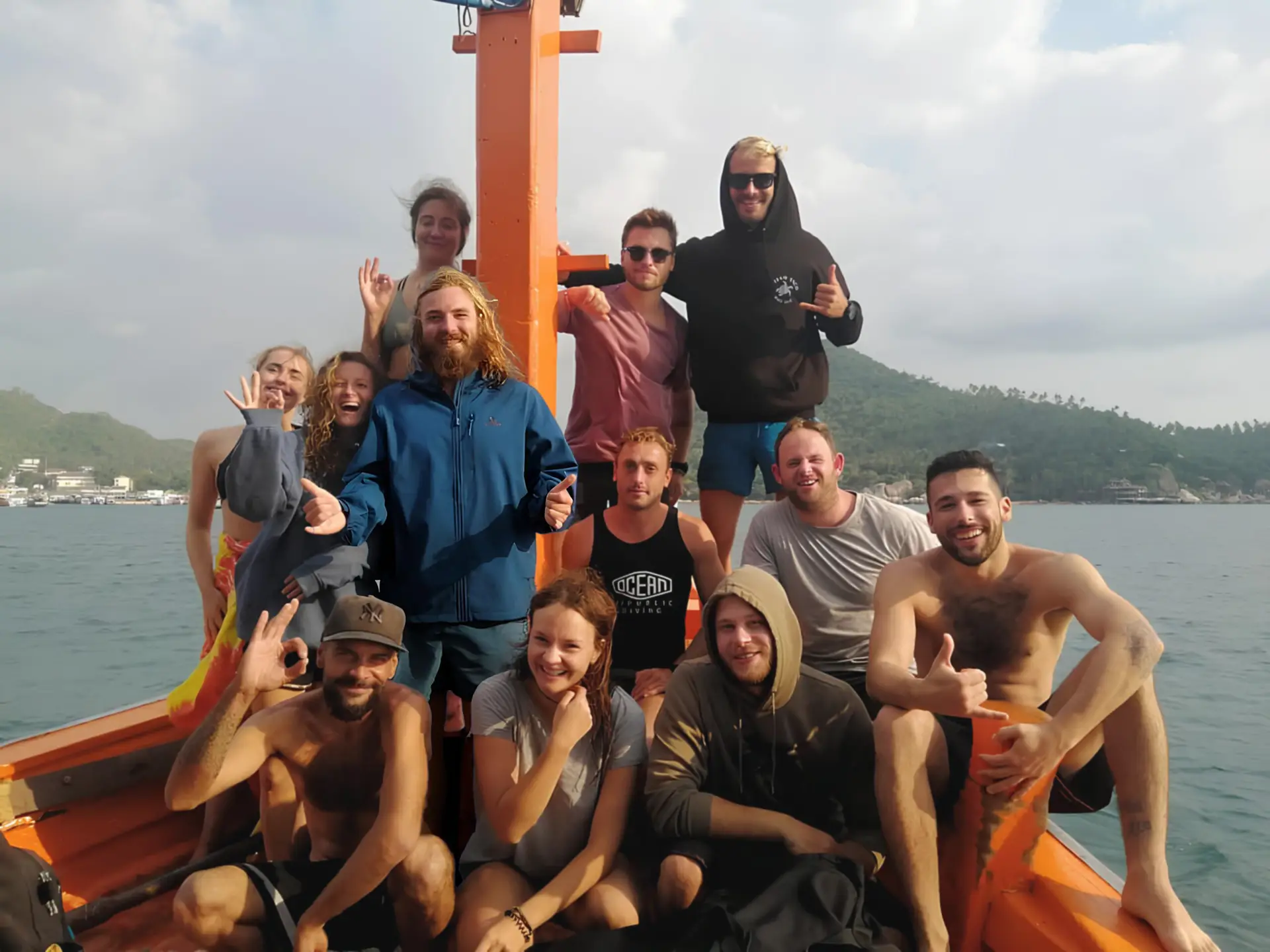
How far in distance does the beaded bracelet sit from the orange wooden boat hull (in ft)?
3.93

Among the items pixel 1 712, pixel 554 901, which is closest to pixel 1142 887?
pixel 554 901

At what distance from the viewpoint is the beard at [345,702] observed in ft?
8.58

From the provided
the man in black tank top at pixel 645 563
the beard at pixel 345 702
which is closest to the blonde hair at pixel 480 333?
the man in black tank top at pixel 645 563

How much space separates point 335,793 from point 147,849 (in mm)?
1654

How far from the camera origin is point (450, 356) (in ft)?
9.77

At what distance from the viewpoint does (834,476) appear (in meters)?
3.37

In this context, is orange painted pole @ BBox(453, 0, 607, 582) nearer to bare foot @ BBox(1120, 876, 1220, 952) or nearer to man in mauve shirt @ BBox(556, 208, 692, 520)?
man in mauve shirt @ BBox(556, 208, 692, 520)

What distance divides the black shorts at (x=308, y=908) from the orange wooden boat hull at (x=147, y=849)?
0.87 m

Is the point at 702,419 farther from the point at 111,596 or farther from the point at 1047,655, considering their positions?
the point at 111,596

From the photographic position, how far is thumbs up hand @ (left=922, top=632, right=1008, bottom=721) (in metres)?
2.41

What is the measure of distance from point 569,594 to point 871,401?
93.4ft

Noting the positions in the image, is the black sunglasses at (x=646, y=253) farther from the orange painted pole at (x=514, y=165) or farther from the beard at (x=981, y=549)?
the beard at (x=981, y=549)

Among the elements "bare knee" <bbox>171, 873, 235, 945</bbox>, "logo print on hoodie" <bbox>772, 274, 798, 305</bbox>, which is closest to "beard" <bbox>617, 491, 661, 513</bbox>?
"logo print on hoodie" <bbox>772, 274, 798, 305</bbox>

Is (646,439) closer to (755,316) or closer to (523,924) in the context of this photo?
(755,316)
